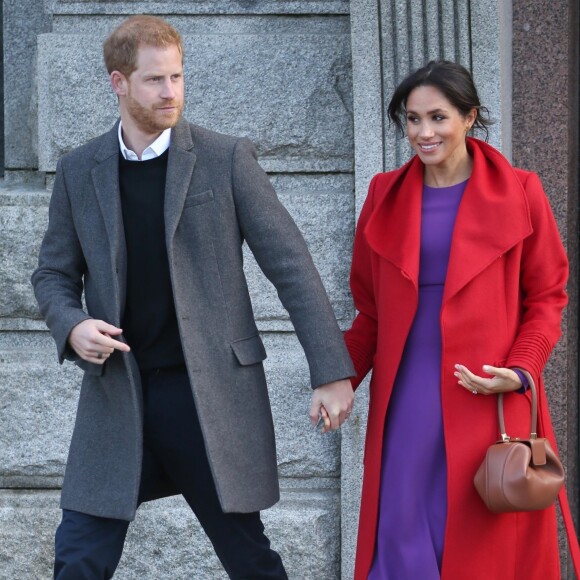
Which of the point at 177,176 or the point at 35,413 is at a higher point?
the point at 177,176

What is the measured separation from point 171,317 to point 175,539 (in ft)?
5.47

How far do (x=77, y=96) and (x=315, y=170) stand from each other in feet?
3.28

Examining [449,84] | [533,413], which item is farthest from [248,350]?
[449,84]

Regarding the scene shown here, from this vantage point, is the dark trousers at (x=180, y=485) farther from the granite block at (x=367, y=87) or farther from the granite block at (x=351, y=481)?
the granite block at (x=367, y=87)

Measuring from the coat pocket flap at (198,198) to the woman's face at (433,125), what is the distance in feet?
1.96

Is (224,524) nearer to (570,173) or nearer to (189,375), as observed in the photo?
(189,375)

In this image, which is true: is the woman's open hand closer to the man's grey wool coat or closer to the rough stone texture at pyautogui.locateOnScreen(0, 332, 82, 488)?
the man's grey wool coat

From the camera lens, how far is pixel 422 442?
137 inches

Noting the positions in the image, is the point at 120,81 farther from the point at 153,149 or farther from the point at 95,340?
the point at 95,340

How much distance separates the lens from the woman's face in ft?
11.4

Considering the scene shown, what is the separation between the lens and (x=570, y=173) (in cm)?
504

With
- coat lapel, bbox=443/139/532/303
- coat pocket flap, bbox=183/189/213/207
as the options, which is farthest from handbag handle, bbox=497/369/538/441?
→ coat pocket flap, bbox=183/189/213/207

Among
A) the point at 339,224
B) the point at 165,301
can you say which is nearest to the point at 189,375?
the point at 165,301

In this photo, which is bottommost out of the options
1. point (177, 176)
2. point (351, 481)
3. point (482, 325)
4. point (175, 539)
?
point (175, 539)
